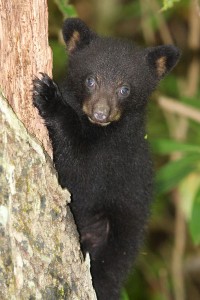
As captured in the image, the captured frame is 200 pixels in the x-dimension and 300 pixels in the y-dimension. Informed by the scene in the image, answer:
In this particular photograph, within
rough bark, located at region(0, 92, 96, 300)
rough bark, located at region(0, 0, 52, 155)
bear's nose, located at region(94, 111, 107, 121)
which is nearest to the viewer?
rough bark, located at region(0, 92, 96, 300)

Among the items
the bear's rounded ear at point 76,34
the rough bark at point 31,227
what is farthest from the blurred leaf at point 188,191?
the rough bark at point 31,227

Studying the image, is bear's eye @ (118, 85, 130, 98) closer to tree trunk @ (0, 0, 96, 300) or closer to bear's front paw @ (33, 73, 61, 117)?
bear's front paw @ (33, 73, 61, 117)

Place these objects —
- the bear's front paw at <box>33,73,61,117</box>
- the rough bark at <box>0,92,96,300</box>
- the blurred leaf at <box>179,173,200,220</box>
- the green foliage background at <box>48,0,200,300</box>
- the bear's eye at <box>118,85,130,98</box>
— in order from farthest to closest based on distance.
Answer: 1. the blurred leaf at <box>179,173,200,220</box>
2. the green foliage background at <box>48,0,200,300</box>
3. the bear's eye at <box>118,85,130,98</box>
4. the bear's front paw at <box>33,73,61,117</box>
5. the rough bark at <box>0,92,96,300</box>

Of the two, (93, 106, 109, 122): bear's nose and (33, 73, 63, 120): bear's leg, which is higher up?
(33, 73, 63, 120): bear's leg

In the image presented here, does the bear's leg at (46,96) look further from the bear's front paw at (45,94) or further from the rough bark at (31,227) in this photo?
the rough bark at (31,227)

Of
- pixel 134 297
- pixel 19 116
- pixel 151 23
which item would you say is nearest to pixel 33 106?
pixel 19 116

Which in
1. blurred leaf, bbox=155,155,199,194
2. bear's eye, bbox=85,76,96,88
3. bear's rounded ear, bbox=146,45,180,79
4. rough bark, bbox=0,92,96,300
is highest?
bear's rounded ear, bbox=146,45,180,79

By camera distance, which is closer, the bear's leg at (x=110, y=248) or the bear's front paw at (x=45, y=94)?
the bear's front paw at (x=45, y=94)

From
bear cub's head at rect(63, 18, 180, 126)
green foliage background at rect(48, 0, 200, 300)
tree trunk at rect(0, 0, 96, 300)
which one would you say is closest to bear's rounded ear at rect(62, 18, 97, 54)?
bear cub's head at rect(63, 18, 180, 126)

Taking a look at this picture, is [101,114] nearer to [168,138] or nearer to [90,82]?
[90,82]
